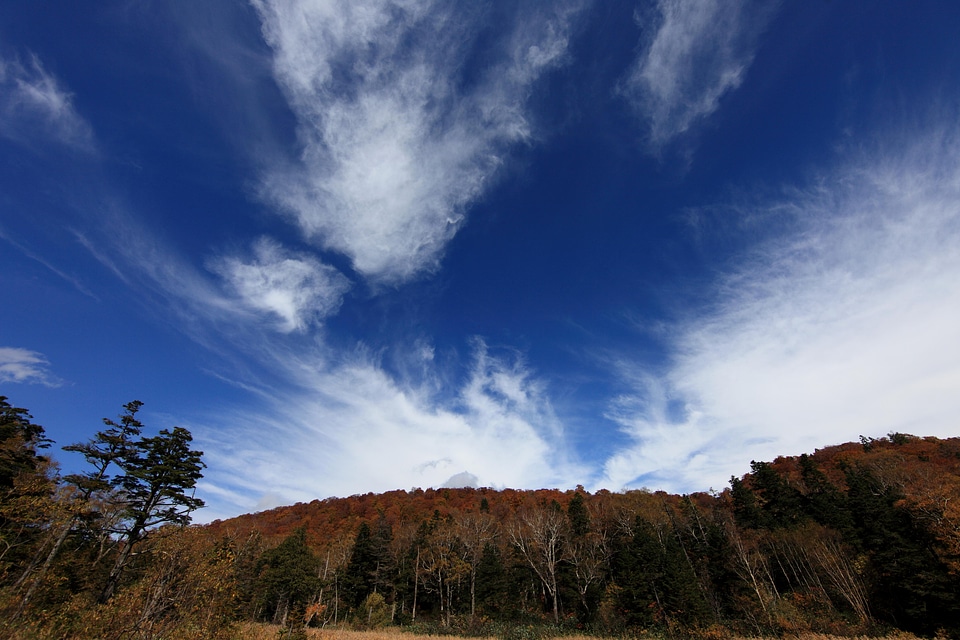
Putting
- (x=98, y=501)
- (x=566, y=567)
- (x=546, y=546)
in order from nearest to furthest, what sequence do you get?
(x=98, y=501)
(x=546, y=546)
(x=566, y=567)

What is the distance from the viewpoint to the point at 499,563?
6081cm

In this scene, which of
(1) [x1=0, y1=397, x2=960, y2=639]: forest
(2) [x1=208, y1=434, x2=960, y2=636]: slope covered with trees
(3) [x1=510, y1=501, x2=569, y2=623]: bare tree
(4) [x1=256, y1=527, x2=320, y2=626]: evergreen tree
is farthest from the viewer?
(4) [x1=256, y1=527, x2=320, y2=626]: evergreen tree

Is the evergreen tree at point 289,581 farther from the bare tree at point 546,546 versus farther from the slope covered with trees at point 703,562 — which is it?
the bare tree at point 546,546

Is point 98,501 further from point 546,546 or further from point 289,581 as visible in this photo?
point 546,546

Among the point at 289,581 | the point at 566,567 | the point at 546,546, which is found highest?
the point at 546,546

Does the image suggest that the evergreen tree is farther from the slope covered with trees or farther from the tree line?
the tree line

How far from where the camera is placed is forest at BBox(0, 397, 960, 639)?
1495 centimetres

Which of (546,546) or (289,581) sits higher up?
(546,546)

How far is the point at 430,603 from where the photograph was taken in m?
68.2

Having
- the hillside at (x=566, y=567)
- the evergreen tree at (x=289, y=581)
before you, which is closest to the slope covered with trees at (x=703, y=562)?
the hillside at (x=566, y=567)

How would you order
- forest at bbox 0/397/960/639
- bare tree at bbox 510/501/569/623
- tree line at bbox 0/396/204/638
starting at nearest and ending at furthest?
forest at bbox 0/397/960/639 → tree line at bbox 0/396/204/638 → bare tree at bbox 510/501/569/623

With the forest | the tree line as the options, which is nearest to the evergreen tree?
the forest

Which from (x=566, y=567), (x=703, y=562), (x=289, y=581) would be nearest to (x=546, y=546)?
(x=566, y=567)

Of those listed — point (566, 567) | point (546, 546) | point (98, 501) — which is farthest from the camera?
point (566, 567)
